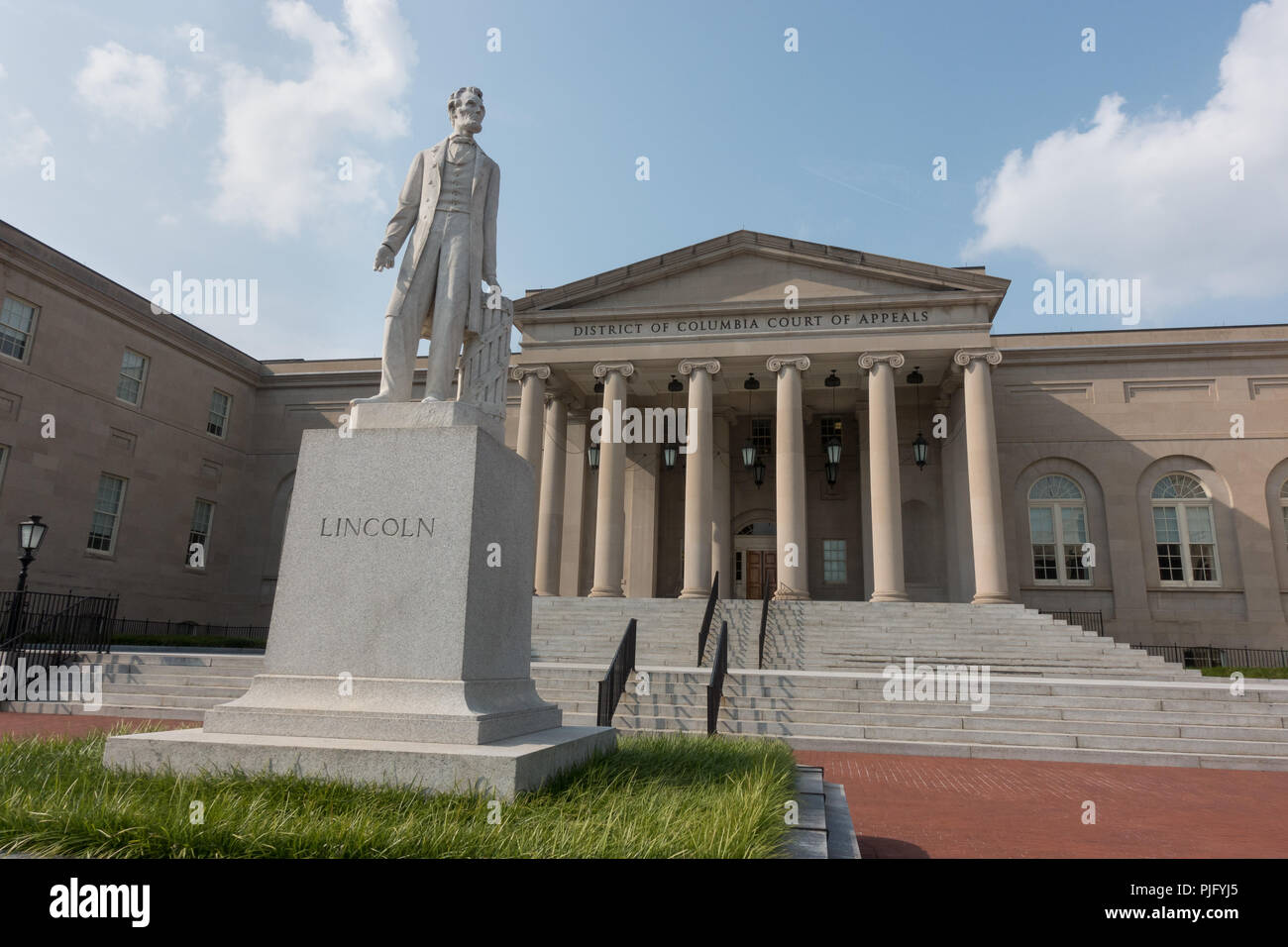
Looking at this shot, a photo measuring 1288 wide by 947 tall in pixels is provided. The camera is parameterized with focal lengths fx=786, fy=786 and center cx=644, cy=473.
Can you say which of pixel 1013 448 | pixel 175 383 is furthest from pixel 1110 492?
pixel 175 383

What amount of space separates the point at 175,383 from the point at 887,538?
85.1 feet

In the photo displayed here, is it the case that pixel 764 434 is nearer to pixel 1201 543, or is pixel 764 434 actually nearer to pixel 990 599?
pixel 990 599

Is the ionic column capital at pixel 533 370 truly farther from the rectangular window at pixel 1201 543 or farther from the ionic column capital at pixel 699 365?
the rectangular window at pixel 1201 543

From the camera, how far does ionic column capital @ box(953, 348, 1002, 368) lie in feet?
77.7

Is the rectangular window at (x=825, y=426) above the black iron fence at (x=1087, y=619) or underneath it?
above

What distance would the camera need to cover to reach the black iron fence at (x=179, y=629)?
25391 millimetres

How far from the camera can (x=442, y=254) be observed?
→ 21.4ft

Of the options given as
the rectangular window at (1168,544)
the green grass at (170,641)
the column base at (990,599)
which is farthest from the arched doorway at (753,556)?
the green grass at (170,641)

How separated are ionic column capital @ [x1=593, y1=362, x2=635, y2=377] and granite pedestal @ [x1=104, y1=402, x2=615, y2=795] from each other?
1959 centimetres

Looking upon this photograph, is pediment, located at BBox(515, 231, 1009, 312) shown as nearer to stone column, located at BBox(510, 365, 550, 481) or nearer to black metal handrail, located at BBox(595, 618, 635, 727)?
stone column, located at BBox(510, 365, 550, 481)

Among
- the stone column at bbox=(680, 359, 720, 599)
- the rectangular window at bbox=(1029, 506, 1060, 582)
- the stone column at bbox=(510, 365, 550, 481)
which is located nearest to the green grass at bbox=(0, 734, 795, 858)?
the stone column at bbox=(680, 359, 720, 599)

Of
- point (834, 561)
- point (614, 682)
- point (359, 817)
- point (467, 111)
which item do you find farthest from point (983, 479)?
point (359, 817)

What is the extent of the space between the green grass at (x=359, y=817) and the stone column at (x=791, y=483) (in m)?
17.6

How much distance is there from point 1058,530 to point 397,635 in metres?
27.2
